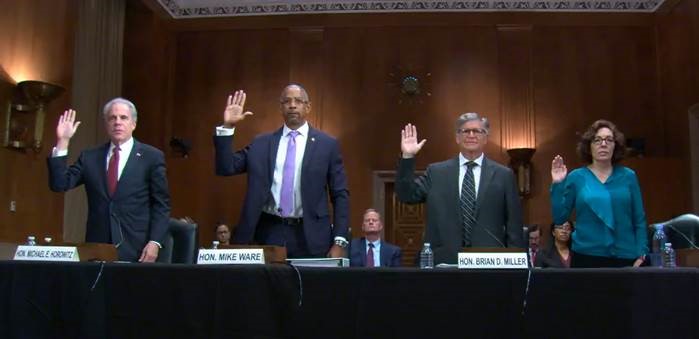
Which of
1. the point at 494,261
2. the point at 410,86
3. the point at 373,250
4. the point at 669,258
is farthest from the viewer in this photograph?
the point at 410,86

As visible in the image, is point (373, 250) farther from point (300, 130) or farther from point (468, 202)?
point (468, 202)

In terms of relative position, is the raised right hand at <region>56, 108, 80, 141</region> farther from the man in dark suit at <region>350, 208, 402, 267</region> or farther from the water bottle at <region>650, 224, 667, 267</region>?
the man in dark suit at <region>350, 208, 402, 267</region>

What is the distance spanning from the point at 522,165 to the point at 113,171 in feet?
22.0

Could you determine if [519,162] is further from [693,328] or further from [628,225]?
[693,328]

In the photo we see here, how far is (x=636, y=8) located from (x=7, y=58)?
7.57 meters

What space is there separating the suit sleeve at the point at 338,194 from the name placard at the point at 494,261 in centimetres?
100

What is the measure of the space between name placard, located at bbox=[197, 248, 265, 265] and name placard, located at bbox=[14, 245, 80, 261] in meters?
0.42

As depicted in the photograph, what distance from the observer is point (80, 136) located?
741cm

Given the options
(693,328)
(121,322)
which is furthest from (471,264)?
(121,322)

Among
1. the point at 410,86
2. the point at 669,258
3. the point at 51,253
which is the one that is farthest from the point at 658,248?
the point at 410,86

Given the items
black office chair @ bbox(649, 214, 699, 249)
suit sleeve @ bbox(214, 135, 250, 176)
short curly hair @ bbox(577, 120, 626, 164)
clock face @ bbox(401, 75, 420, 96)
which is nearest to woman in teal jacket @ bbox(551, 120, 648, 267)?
short curly hair @ bbox(577, 120, 626, 164)

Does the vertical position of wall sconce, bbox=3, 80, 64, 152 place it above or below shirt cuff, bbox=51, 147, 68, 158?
above

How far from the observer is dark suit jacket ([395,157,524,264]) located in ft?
9.29

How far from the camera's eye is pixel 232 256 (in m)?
2.17
